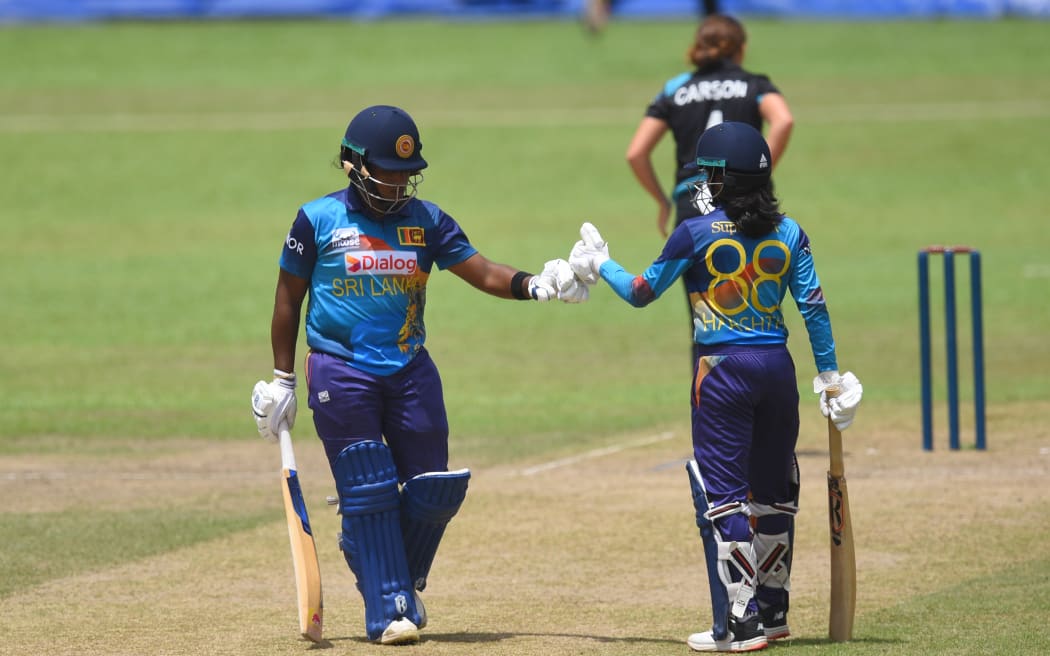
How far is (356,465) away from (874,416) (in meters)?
6.33

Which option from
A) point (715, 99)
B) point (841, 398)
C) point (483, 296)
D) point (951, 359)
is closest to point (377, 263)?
point (841, 398)

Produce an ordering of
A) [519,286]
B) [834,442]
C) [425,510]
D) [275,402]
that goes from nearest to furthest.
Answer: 1. [834,442]
2. [425,510]
3. [275,402]
4. [519,286]

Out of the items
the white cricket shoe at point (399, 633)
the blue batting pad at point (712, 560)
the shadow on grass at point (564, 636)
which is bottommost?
the shadow on grass at point (564, 636)

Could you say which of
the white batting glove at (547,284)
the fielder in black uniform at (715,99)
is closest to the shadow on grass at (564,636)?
the white batting glove at (547,284)

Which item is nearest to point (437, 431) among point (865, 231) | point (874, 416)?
point (874, 416)

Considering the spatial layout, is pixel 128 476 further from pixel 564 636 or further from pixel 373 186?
pixel 564 636

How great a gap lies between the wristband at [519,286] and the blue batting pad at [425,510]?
2.52ft

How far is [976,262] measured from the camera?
10211mm

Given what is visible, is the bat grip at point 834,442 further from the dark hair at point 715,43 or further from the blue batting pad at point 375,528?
the dark hair at point 715,43

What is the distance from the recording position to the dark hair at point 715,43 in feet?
33.2

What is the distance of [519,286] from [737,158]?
1.06 meters

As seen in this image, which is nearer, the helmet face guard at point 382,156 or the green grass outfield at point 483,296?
the helmet face guard at point 382,156

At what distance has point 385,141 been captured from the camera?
662 cm

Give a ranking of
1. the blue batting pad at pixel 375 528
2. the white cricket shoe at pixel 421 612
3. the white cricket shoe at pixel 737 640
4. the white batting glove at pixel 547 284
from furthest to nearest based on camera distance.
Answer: the white batting glove at pixel 547 284, the white cricket shoe at pixel 421 612, the blue batting pad at pixel 375 528, the white cricket shoe at pixel 737 640
